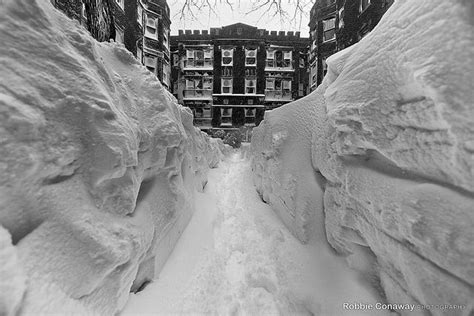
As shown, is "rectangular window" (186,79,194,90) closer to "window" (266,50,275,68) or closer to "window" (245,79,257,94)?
"window" (245,79,257,94)

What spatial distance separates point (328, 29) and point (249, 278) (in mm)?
21636

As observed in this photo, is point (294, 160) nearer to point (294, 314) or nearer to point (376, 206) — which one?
point (376, 206)

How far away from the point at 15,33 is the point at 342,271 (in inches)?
116

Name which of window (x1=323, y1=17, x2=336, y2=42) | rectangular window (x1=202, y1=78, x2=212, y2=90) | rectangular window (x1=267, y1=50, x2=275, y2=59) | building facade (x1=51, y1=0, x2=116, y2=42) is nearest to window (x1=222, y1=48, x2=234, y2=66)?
rectangular window (x1=202, y1=78, x2=212, y2=90)

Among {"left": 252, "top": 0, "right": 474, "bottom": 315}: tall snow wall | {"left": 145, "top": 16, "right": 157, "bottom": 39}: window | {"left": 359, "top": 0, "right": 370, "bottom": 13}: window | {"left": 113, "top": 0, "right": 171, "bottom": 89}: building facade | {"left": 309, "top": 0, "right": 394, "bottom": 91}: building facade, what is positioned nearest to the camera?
{"left": 252, "top": 0, "right": 474, "bottom": 315}: tall snow wall

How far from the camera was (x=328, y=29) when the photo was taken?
1847cm

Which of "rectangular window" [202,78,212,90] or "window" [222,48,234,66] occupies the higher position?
"window" [222,48,234,66]

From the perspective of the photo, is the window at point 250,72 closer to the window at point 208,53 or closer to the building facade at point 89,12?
the window at point 208,53

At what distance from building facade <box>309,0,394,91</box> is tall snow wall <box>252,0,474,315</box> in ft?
41.4

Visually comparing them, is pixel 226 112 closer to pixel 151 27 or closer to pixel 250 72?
pixel 250 72

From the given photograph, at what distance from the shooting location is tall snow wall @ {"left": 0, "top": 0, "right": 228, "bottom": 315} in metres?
1.05

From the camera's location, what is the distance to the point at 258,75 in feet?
75.9

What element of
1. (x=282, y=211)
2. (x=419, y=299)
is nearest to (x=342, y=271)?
(x=419, y=299)

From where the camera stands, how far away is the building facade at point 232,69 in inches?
906
